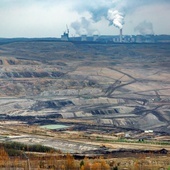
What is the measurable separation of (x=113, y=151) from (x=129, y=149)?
2260 millimetres

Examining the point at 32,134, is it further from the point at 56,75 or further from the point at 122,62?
the point at 122,62

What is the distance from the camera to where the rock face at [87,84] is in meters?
81.1

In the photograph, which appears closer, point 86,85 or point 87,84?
point 86,85

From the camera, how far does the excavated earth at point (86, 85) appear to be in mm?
79269

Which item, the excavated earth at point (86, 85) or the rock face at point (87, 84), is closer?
the excavated earth at point (86, 85)

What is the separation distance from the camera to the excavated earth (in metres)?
79.3

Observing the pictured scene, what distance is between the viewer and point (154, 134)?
209 ft

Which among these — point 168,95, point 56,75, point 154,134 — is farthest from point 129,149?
point 56,75

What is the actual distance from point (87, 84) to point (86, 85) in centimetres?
87

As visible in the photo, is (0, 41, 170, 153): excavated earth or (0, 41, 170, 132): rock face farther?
(0, 41, 170, 132): rock face

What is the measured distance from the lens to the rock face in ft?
266

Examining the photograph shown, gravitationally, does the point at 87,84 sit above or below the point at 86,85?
above

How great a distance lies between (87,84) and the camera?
359ft

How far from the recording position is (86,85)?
109 meters
